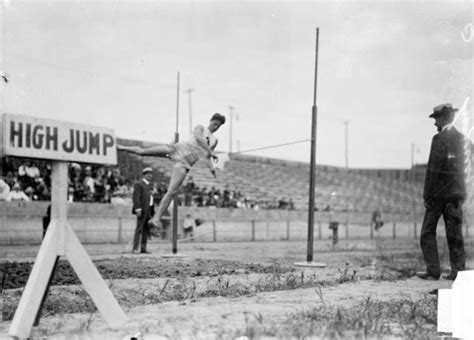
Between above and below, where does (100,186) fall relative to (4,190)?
above

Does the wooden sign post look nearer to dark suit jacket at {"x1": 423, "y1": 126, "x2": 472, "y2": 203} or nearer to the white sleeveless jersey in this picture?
the white sleeveless jersey

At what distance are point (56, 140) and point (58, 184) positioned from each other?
0.30 meters

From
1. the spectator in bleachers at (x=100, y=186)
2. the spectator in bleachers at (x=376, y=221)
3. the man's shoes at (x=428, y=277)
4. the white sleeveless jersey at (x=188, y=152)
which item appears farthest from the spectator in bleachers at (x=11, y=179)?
the spectator in bleachers at (x=376, y=221)

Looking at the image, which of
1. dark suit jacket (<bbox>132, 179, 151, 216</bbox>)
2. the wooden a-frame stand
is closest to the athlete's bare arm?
the wooden a-frame stand

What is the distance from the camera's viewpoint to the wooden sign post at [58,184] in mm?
3906

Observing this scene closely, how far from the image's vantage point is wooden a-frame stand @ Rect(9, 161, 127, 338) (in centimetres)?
402

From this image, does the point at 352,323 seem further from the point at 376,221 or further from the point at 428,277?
the point at 376,221

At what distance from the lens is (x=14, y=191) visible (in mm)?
15578

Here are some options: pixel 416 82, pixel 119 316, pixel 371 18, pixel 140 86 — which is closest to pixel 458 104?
pixel 416 82

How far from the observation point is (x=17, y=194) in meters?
15.6

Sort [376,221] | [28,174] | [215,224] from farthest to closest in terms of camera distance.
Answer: [376,221] → [215,224] → [28,174]

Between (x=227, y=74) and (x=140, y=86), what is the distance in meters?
1.73

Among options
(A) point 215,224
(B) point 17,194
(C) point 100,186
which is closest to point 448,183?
(B) point 17,194

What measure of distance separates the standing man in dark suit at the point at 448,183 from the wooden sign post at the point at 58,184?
200 inches
